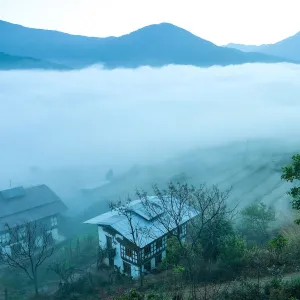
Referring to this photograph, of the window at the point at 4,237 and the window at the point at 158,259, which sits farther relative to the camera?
the window at the point at 4,237

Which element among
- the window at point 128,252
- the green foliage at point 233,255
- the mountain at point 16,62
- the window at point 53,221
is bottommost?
the window at point 53,221

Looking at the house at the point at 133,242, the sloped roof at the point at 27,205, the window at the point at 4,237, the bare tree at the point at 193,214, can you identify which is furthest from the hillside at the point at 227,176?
the bare tree at the point at 193,214

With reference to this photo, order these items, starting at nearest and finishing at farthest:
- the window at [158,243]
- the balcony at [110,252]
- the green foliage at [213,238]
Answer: the green foliage at [213,238], the window at [158,243], the balcony at [110,252]

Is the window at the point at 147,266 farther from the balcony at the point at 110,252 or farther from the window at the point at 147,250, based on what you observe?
the balcony at the point at 110,252

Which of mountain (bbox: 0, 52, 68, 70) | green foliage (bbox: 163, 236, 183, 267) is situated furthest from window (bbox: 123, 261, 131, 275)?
mountain (bbox: 0, 52, 68, 70)

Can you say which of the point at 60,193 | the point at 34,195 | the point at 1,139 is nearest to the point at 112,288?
the point at 34,195

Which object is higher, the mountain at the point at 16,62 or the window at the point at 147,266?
the mountain at the point at 16,62

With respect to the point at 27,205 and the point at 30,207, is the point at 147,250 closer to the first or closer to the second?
the point at 30,207
